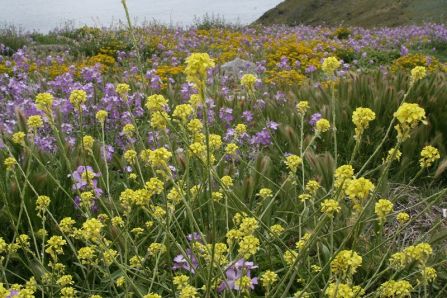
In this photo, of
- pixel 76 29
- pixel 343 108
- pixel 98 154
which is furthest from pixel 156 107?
pixel 76 29

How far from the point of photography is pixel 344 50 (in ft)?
34.6

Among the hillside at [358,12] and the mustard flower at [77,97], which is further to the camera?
the hillside at [358,12]

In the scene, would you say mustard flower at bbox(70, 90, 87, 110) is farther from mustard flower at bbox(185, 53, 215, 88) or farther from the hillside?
the hillside

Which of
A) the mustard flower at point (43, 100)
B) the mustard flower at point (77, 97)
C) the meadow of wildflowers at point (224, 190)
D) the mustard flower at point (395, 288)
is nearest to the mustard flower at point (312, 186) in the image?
the meadow of wildflowers at point (224, 190)

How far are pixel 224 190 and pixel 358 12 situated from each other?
24320mm

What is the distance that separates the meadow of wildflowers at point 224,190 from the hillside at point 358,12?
1635 centimetres

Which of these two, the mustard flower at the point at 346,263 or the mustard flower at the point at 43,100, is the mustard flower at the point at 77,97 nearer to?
the mustard flower at the point at 43,100

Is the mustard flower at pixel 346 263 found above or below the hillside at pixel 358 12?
below

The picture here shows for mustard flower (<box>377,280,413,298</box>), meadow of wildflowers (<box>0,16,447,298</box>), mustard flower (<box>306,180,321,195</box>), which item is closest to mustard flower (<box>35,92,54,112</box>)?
meadow of wildflowers (<box>0,16,447,298</box>)

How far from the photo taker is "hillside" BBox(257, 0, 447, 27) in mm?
20672

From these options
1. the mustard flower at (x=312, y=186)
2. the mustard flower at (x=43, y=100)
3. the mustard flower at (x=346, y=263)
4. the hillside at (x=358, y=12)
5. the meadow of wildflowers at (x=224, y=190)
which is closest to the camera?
the mustard flower at (x=346, y=263)

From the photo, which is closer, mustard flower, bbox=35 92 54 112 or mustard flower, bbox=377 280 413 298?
mustard flower, bbox=377 280 413 298

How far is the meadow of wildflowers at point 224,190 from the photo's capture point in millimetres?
1589

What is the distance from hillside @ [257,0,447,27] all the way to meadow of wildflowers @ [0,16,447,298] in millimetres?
16351
